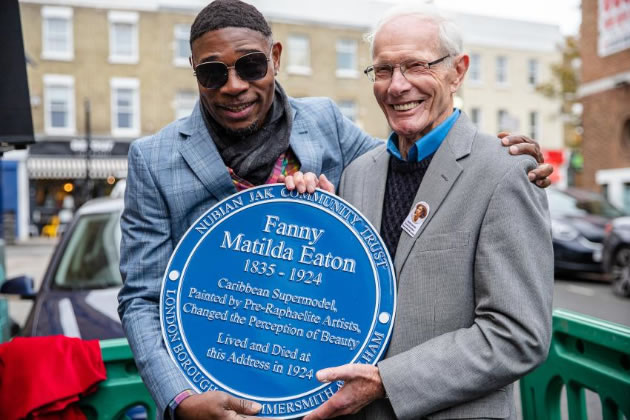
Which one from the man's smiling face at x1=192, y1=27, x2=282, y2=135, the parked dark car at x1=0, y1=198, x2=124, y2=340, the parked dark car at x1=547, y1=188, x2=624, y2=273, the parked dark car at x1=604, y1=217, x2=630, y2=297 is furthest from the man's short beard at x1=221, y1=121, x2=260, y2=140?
the parked dark car at x1=547, y1=188, x2=624, y2=273

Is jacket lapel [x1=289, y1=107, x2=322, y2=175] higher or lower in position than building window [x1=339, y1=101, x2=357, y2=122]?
lower

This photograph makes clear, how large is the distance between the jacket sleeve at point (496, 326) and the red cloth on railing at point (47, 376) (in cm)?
113

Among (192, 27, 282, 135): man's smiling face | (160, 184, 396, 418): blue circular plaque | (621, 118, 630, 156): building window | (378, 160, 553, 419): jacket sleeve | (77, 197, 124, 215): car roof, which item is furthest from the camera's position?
(621, 118, 630, 156): building window

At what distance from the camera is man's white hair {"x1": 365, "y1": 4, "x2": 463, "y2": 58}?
178 centimetres

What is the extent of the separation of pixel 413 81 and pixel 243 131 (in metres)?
0.56

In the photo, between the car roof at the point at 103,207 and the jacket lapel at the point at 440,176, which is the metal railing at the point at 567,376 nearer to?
the jacket lapel at the point at 440,176

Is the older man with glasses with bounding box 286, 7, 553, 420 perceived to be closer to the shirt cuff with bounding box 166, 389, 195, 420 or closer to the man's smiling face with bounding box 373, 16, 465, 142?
A: the man's smiling face with bounding box 373, 16, 465, 142

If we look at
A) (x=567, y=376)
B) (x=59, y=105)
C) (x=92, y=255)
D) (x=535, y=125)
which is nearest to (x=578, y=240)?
(x=92, y=255)

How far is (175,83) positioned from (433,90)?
25777 millimetres

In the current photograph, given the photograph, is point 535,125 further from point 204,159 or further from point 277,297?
point 277,297

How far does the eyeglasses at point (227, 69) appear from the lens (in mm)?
1805

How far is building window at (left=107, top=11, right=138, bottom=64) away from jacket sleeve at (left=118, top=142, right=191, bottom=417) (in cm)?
2598

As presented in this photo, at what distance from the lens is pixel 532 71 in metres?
33.7

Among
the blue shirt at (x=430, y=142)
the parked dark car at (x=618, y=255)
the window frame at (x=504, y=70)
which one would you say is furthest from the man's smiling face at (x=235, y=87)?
the window frame at (x=504, y=70)
